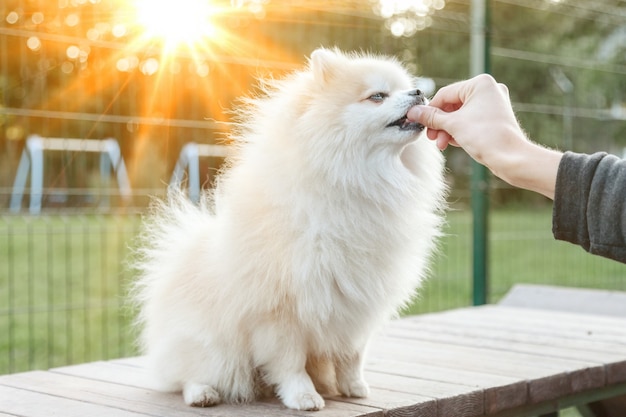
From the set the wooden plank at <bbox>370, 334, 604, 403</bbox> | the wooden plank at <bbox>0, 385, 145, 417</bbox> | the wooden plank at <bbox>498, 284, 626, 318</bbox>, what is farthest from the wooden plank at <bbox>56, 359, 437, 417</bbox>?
the wooden plank at <bbox>498, 284, 626, 318</bbox>

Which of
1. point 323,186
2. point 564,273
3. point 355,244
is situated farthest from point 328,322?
point 564,273

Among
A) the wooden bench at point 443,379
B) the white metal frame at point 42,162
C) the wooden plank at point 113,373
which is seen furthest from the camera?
the white metal frame at point 42,162

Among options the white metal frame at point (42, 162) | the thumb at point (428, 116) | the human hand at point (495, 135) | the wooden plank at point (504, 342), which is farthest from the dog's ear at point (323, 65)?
the white metal frame at point (42, 162)

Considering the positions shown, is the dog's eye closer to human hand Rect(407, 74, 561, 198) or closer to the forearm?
human hand Rect(407, 74, 561, 198)

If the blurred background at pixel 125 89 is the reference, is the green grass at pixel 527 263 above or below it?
below

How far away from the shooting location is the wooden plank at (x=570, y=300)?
12.1 feet

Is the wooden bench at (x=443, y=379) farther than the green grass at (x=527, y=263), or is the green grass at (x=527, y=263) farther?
the green grass at (x=527, y=263)

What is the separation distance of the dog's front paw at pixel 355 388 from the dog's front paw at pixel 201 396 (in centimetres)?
33

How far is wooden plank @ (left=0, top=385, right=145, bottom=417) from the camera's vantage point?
6.15ft

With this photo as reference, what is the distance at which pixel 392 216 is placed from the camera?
1.93 m

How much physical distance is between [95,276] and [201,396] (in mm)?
4695

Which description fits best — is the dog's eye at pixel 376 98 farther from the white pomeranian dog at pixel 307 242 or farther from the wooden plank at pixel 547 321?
the wooden plank at pixel 547 321

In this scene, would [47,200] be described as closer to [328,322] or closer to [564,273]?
[328,322]

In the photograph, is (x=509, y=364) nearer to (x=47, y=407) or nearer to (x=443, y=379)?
(x=443, y=379)
